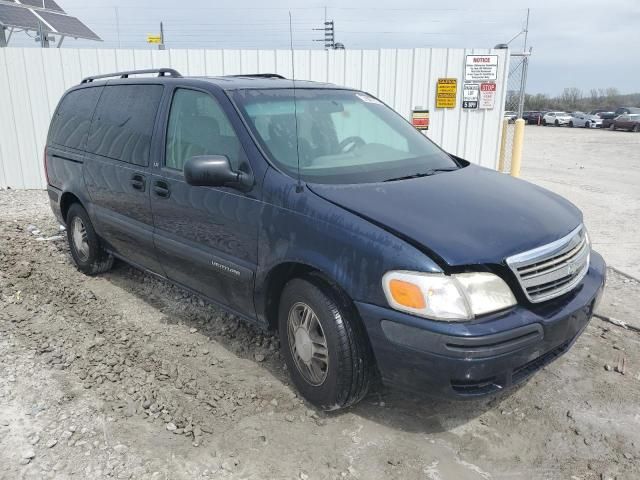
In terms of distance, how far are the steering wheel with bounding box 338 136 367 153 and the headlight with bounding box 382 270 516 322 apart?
1277 mm

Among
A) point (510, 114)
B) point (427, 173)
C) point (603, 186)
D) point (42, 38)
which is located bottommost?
point (603, 186)

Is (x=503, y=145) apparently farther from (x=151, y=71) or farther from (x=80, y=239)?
(x=80, y=239)

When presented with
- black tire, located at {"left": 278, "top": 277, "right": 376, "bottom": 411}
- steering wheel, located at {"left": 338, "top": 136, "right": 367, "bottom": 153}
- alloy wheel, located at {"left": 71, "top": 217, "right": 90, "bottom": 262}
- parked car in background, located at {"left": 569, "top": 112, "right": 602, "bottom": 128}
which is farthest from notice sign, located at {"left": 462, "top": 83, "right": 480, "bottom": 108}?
parked car in background, located at {"left": 569, "top": 112, "right": 602, "bottom": 128}

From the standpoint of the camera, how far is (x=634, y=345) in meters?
3.92

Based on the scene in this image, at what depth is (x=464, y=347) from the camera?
242cm

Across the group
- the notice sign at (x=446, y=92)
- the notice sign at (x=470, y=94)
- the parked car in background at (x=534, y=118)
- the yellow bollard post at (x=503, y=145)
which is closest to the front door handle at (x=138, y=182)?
→ the notice sign at (x=446, y=92)

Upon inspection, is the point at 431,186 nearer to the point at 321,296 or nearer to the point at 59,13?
the point at 321,296

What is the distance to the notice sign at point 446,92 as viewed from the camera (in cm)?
925

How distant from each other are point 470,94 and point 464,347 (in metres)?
7.81

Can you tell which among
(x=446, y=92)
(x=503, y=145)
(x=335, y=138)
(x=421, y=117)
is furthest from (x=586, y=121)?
(x=335, y=138)

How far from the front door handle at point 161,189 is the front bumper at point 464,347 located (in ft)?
6.13

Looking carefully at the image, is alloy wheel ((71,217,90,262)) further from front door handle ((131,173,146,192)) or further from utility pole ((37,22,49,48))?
utility pole ((37,22,49,48))

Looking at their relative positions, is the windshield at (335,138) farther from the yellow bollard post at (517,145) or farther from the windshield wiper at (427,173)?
the yellow bollard post at (517,145)

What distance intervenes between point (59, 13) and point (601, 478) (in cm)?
1559
